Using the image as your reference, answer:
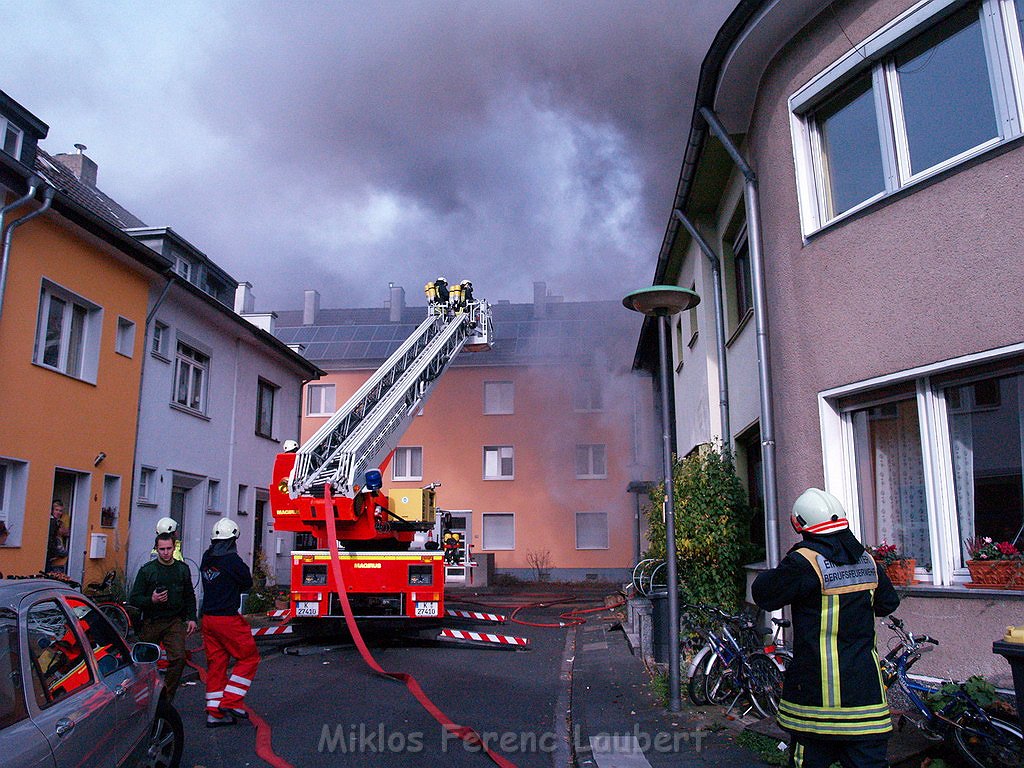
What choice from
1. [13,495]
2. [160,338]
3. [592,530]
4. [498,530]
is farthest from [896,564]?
[498,530]

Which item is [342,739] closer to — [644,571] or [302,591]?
[302,591]

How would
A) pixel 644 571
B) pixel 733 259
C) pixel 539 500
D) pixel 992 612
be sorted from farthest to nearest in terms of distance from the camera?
pixel 539 500 → pixel 644 571 → pixel 733 259 → pixel 992 612

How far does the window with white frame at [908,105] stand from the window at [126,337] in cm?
1023

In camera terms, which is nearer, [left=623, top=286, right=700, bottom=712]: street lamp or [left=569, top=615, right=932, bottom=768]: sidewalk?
[left=569, top=615, right=932, bottom=768]: sidewalk

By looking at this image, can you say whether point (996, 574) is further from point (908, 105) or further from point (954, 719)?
point (908, 105)

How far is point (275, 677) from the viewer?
29.1ft

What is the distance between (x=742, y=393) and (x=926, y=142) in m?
3.84

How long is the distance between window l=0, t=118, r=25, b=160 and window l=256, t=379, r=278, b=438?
25.6 ft

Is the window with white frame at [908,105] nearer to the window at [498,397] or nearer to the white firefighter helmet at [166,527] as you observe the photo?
the white firefighter helmet at [166,527]

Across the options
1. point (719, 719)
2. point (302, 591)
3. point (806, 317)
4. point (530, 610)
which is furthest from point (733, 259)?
point (530, 610)

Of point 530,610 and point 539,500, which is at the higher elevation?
point 539,500

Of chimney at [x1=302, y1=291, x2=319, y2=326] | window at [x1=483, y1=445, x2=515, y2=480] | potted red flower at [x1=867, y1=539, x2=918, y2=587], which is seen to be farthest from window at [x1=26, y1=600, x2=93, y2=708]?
chimney at [x1=302, y1=291, x2=319, y2=326]

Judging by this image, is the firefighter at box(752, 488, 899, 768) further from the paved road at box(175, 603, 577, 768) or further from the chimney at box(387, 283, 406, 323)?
the chimney at box(387, 283, 406, 323)

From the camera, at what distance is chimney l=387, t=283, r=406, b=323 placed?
34812mm
